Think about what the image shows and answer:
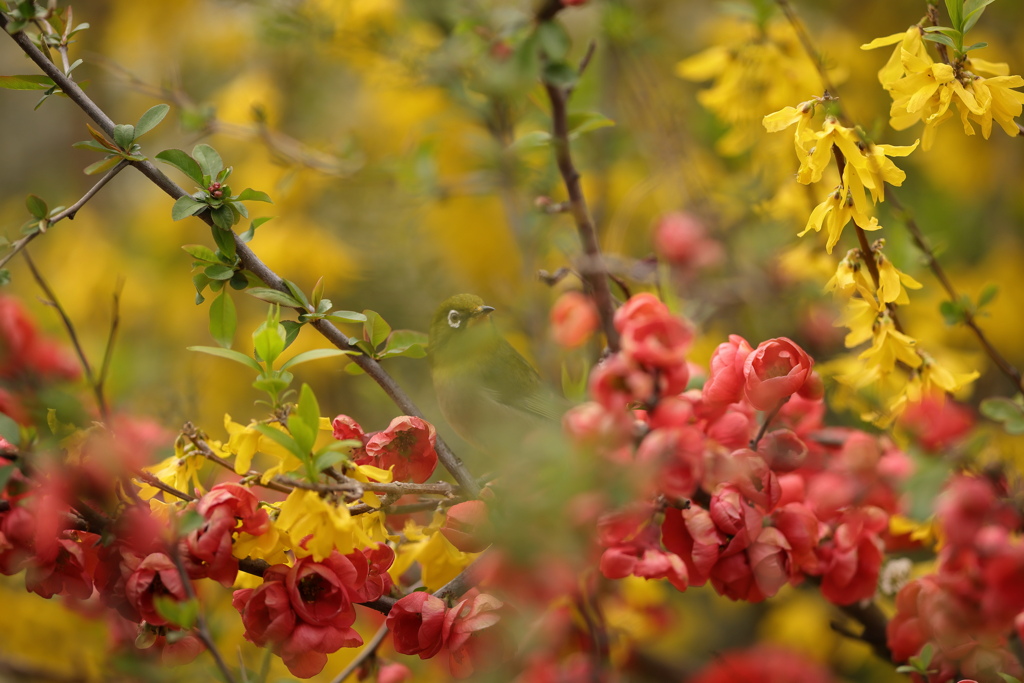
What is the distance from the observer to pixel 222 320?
0.72m

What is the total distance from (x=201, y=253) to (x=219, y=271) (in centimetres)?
2

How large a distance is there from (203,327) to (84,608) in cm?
173

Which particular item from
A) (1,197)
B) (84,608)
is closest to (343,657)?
(84,608)

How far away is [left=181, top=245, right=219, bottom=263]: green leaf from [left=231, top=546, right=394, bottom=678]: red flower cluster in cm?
27

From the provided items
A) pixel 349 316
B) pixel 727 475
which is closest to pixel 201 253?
pixel 349 316

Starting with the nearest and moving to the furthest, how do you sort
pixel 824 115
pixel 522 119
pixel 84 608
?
pixel 824 115
pixel 84 608
pixel 522 119

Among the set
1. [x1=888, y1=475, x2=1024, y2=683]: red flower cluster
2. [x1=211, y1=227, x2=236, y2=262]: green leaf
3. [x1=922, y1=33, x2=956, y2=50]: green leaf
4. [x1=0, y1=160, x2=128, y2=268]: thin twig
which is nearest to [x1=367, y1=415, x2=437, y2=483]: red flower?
[x1=211, y1=227, x2=236, y2=262]: green leaf

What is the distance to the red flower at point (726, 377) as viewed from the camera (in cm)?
70

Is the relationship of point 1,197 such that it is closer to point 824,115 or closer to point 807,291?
point 807,291

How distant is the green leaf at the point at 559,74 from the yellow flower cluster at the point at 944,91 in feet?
0.93

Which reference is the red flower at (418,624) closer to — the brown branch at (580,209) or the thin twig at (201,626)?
the thin twig at (201,626)

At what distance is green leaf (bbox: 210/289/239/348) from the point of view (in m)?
0.71

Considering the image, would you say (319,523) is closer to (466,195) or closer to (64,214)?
(64,214)

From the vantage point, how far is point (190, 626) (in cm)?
59
